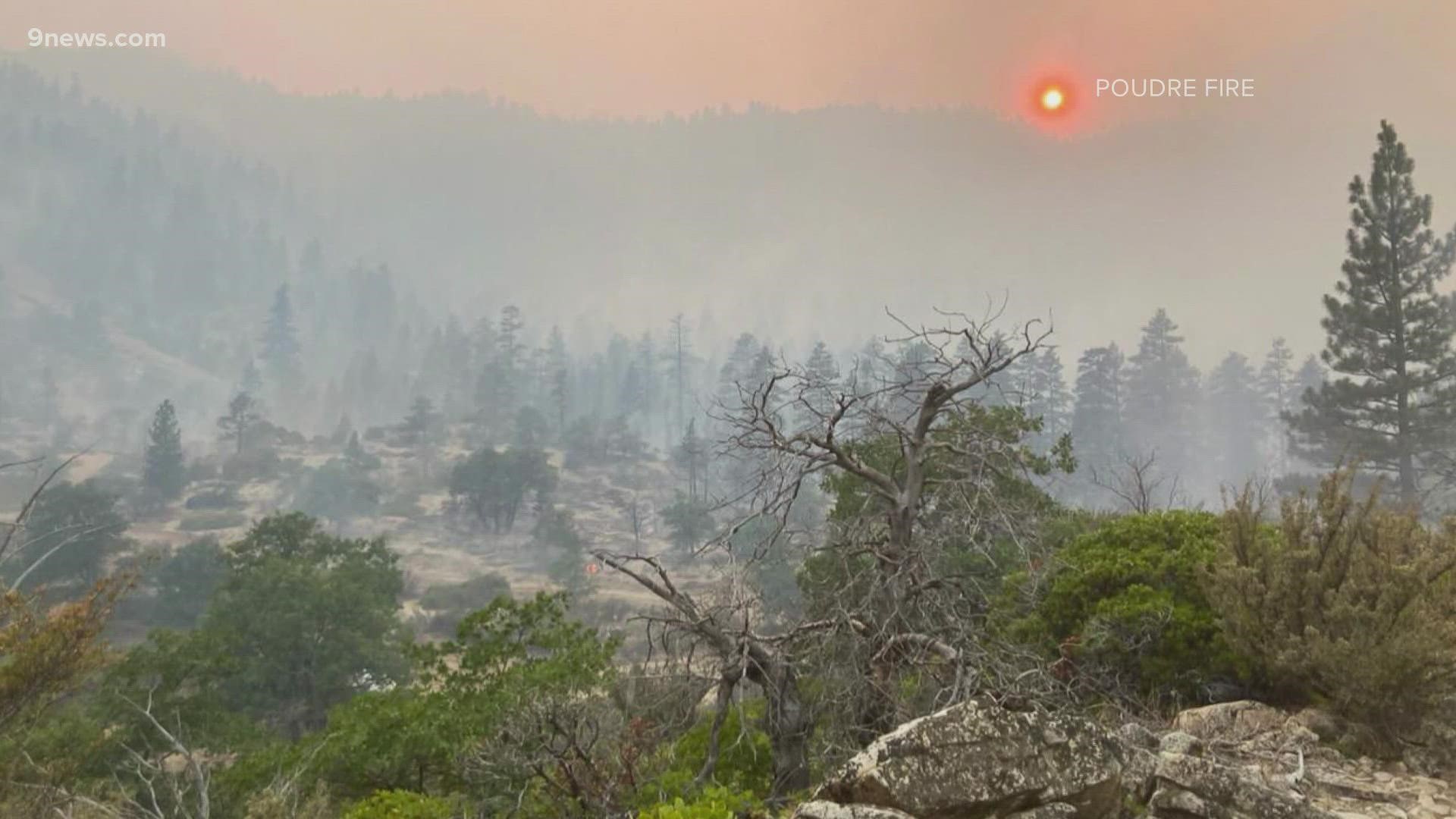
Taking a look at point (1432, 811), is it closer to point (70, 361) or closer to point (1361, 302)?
point (1361, 302)

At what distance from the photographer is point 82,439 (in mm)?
100375

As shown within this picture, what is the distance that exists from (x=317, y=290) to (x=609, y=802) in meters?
200

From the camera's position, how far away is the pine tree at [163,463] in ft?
228

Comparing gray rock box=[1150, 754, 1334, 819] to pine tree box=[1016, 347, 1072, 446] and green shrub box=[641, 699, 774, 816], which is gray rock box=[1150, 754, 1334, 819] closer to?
green shrub box=[641, 699, 774, 816]

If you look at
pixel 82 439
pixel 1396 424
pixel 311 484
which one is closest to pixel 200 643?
pixel 1396 424

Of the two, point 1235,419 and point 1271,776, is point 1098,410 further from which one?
point 1271,776

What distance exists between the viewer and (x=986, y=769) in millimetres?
3631

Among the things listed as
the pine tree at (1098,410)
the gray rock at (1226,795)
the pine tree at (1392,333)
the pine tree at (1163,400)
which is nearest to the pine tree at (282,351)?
the pine tree at (1098,410)

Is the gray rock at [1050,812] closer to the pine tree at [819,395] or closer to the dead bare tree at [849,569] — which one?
the dead bare tree at [849,569]

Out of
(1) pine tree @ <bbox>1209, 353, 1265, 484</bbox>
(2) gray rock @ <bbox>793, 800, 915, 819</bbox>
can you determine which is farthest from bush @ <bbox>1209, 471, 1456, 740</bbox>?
(1) pine tree @ <bbox>1209, 353, 1265, 484</bbox>

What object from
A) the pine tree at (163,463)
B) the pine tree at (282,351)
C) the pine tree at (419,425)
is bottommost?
the pine tree at (163,463)

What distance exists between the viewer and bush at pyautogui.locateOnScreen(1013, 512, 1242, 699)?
7113 millimetres

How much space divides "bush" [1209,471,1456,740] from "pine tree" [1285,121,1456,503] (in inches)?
1560

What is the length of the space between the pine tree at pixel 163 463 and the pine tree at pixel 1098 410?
292ft
